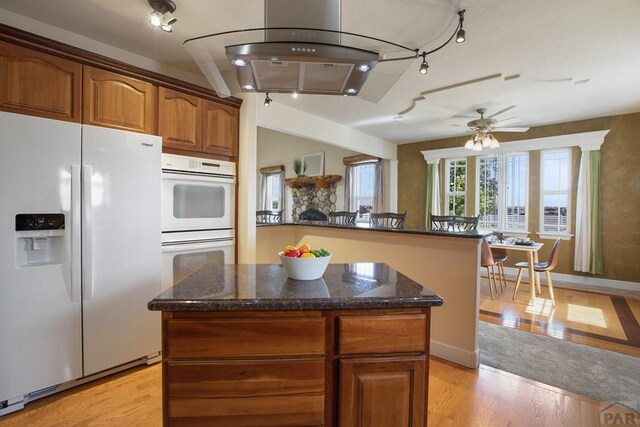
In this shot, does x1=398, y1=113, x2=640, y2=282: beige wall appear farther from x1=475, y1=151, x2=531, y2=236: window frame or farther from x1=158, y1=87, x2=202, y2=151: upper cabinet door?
x1=158, y1=87, x2=202, y2=151: upper cabinet door

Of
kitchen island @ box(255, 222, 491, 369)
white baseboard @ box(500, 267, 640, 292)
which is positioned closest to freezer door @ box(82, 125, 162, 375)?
kitchen island @ box(255, 222, 491, 369)

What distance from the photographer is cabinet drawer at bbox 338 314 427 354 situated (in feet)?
3.90

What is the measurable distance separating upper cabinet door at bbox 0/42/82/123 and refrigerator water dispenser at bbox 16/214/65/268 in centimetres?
64

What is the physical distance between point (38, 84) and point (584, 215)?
6542mm

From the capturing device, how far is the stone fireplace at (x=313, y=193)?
6773 millimetres

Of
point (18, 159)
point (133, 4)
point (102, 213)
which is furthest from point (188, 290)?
point (133, 4)

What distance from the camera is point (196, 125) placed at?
2580 millimetres

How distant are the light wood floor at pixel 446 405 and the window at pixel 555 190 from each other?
12.8 feet

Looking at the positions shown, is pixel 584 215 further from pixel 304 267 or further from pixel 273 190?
pixel 273 190

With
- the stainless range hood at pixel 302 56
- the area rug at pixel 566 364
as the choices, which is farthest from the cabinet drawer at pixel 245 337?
the area rug at pixel 566 364

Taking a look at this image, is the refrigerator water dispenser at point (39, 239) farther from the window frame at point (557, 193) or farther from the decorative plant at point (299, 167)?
the window frame at point (557, 193)

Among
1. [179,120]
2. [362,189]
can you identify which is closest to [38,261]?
[179,120]

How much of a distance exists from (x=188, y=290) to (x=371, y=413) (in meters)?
0.89

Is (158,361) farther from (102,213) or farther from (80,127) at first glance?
(80,127)
